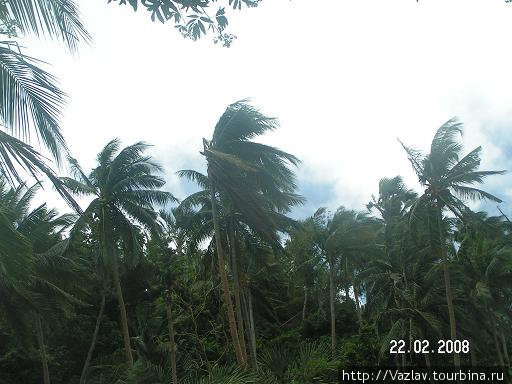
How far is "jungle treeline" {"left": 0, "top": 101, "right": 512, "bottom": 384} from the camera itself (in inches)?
698

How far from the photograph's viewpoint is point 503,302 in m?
28.8

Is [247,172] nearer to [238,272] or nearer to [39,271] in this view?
[238,272]

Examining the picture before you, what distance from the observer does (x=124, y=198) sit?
66.1 ft

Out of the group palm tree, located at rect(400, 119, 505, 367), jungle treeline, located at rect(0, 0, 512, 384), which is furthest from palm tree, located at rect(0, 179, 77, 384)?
palm tree, located at rect(400, 119, 505, 367)

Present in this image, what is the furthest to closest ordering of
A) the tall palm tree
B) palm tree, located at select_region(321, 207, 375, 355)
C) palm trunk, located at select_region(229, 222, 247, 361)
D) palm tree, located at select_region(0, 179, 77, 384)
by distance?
palm tree, located at select_region(321, 207, 375, 355), palm trunk, located at select_region(229, 222, 247, 361), the tall palm tree, palm tree, located at select_region(0, 179, 77, 384)

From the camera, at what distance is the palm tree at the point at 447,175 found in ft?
65.7

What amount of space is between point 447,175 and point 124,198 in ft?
43.7

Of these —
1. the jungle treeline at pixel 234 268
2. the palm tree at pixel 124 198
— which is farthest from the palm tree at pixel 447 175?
the palm tree at pixel 124 198

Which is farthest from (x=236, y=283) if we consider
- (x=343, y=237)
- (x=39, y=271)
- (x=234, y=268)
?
(x=343, y=237)

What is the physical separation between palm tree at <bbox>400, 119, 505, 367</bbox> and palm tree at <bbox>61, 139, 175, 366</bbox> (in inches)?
420

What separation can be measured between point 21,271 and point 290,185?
48.9 feet

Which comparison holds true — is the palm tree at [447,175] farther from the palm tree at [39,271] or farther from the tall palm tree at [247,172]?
the palm tree at [39,271]

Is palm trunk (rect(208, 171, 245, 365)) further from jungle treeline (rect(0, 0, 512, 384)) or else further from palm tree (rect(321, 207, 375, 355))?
palm tree (rect(321, 207, 375, 355))

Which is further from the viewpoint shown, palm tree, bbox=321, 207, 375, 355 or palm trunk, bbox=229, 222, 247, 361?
palm tree, bbox=321, 207, 375, 355
